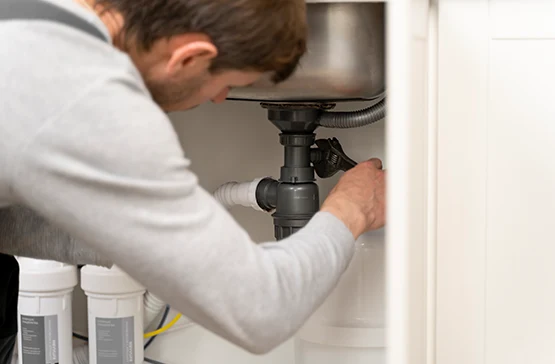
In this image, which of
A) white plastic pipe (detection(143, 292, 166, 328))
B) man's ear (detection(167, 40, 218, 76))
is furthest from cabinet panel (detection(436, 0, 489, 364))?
white plastic pipe (detection(143, 292, 166, 328))

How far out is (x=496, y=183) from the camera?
96 cm

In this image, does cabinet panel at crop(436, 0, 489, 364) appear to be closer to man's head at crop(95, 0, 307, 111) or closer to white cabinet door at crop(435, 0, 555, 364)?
white cabinet door at crop(435, 0, 555, 364)

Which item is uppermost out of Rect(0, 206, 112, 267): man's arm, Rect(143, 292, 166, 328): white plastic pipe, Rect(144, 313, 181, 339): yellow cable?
Rect(0, 206, 112, 267): man's arm

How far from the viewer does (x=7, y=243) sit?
38.1 inches

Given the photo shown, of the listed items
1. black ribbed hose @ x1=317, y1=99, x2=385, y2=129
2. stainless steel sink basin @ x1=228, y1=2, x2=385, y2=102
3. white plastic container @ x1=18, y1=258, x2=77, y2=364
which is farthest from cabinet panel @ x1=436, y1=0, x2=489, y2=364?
white plastic container @ x1=18, y1=258, x2=77, y2=364

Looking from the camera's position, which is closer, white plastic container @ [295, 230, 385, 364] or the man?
the man

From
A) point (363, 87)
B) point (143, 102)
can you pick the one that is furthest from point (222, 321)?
point (363, 87)

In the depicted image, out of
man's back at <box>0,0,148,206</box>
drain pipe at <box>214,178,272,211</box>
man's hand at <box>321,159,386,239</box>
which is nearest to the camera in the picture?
man's back at <box>0,0,148,206</box>

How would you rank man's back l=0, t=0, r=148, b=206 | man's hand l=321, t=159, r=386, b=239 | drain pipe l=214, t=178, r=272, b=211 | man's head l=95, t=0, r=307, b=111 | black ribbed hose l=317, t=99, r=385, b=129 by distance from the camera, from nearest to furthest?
man's back l=0, t=0, r=148, b=206
man's head l=95, t=0, r=307, b=111
man's hand l=321, t=159, r=386, b=239
black ribbed hose l=317, t=99, r=385, b=129
drain pipe l=214, t=178, r=272, b=211

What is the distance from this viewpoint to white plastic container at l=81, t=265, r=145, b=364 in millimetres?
1369

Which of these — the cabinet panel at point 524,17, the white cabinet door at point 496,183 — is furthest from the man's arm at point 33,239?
the cabinet panel at point 524,17

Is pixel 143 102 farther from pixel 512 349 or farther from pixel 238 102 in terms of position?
pixel 238 102

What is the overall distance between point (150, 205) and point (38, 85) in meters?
0.14

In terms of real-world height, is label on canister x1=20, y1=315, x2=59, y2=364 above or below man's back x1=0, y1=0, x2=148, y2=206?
below
